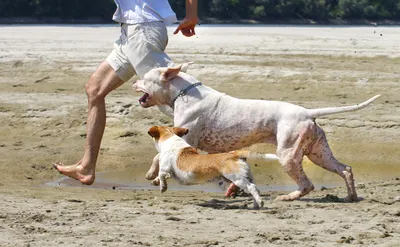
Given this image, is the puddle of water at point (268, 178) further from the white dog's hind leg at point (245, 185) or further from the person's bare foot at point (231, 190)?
the white dog's hind leg at point (245, 185)

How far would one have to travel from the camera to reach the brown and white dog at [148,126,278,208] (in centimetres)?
753

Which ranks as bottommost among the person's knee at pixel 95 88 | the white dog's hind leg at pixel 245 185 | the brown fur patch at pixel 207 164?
the white dog's hind leg at pixel 245 185

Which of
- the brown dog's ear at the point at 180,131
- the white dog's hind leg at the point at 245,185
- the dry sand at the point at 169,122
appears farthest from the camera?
the brown dog's ear at the point at 180,131

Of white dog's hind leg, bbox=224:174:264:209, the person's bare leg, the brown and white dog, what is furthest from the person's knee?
white dog's hind leg, bbox=224:174:264:209

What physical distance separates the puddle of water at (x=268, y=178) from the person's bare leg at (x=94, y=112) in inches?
38.2

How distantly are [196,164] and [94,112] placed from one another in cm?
151

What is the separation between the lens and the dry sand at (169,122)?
6637 millimetres

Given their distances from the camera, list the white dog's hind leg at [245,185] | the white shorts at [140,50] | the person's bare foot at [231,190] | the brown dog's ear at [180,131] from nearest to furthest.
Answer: the white dog's hind leg at [245,185]
the brown dog's ear at [180,131]
the person's bare foot at [231,190]
the white shorts at [140,50]

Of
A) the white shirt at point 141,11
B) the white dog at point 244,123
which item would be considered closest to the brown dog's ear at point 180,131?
the white dog at point 244,123

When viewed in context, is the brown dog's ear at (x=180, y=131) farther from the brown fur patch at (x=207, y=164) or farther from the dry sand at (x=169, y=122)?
the dry sand at (x=169, y=122)

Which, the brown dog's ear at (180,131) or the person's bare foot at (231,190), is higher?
the brown dog's ear at (180,131)

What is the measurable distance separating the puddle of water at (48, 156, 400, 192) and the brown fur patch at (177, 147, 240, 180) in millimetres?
1847

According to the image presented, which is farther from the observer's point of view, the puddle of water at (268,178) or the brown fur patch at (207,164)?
the puddle of water at (268,178)

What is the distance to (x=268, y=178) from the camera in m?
10.4
